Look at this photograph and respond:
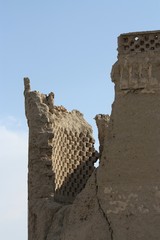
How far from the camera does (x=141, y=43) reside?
619 inches

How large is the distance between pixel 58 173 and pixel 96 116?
1.68 meters

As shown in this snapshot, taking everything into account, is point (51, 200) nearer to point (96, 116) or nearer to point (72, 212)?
point (72, 212)

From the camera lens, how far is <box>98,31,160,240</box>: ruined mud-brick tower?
14.8 metres

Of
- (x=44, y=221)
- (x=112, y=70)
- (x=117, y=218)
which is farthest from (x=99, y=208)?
(x=112, y=70)

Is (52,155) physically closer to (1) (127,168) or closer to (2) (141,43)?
(1) (127,168)

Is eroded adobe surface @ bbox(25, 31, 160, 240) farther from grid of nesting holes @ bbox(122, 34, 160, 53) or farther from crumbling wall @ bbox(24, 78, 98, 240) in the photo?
crumbling wall @ bbox(24, 78, 98, 240)

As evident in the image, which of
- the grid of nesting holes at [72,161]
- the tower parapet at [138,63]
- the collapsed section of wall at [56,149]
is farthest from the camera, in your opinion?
the grid of nesting holes at [72,161]

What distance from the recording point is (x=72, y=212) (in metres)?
15.9

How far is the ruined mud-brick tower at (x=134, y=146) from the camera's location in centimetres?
1480

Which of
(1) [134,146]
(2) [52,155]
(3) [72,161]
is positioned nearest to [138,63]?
(1) [134,146]

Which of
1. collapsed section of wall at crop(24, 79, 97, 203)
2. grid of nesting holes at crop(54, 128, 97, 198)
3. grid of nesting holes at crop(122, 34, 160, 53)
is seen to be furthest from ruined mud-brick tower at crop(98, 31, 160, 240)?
grid of nesting holes at crop(54, 128, 97, 198)

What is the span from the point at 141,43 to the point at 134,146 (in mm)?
2176

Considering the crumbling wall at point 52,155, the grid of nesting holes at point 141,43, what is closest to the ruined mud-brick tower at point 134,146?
the grid of nesting holes at point 141,43

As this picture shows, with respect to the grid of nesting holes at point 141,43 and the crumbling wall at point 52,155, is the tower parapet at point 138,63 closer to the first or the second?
the grid of nesting holes at point 141,43
